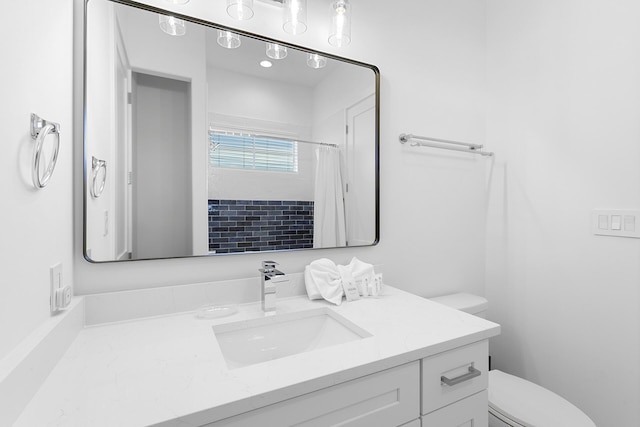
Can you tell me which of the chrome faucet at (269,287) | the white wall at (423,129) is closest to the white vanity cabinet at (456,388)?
the chrome faucet at (269,287)

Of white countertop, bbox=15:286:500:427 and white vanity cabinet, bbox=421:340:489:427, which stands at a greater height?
white countertop, bbox=15:286:500:427

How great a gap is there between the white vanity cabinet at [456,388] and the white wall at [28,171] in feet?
3.10

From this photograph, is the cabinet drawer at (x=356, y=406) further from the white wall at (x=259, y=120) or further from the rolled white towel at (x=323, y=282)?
the white wall at (x=259, y=120)

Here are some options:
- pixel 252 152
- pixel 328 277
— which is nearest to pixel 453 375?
pixel 328 277

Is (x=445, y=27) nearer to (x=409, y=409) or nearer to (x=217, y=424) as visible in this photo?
(x=409, y=409)

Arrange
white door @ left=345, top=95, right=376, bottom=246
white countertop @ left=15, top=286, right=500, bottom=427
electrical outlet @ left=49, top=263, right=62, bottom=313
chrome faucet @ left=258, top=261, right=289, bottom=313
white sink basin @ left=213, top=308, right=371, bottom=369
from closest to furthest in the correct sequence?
1. white countertop @ left=15, top=286, right=500, bottom=427
2. electrical outlet @ left=49, top=263, right=62, bottom=313
3. white sink basin @ left=213, top=308, right=371, bottom=369
4. chrome faucet @ left=258, top=261, right=289, bottom=313
5. white door @ left=345, top=95, right=376, bottom=246

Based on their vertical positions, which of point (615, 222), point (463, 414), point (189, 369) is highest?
point (615, 222)

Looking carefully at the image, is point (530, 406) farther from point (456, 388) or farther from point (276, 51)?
point (276, 51)

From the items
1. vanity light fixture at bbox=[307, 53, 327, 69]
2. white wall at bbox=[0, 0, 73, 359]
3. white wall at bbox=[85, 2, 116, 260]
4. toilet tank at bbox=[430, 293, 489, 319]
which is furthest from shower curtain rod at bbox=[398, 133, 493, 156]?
white wall at bbox=[0, 0, 73, 359]

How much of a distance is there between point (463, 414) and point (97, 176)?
1.35 m

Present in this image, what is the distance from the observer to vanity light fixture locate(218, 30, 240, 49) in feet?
3.88

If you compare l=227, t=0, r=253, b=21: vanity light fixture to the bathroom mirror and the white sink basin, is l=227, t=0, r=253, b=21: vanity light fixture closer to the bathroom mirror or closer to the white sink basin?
the bathroom mirror

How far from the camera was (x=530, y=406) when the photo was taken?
4.09 feet

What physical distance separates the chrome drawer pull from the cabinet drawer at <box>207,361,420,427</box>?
0.30 ft
